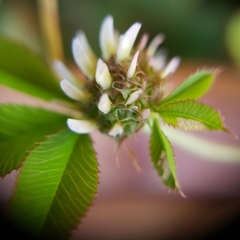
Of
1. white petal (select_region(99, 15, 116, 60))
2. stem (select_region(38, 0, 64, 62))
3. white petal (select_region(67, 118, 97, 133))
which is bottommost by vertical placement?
white petal (select_region(67, 118, 97, 133))

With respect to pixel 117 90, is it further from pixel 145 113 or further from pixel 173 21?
pixel 173 21

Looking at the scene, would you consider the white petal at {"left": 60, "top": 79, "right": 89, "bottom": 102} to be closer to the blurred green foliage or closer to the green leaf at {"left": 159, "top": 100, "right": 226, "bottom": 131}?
the green leaf at {"left": 159, "top": 100, "right": 226, "bottom": 131}

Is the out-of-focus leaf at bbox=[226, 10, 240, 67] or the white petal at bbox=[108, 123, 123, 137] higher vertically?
the out-of-focus leaf at bbox=[226, 10, 240, 67]

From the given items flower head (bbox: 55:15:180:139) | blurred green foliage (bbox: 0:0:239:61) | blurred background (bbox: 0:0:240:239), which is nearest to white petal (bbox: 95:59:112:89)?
flower head (bbox: 55:15:180:139)

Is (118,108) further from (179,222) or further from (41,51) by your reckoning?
(41,51)

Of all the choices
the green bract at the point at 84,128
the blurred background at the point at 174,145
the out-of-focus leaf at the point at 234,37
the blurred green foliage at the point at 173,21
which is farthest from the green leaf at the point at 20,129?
the out-of-focus leaf at the point at 234,37

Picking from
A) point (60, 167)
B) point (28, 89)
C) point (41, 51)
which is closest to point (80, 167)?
point (60, 167)

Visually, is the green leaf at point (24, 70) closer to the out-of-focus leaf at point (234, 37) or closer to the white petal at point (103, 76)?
the white petal at point (103, 76)
